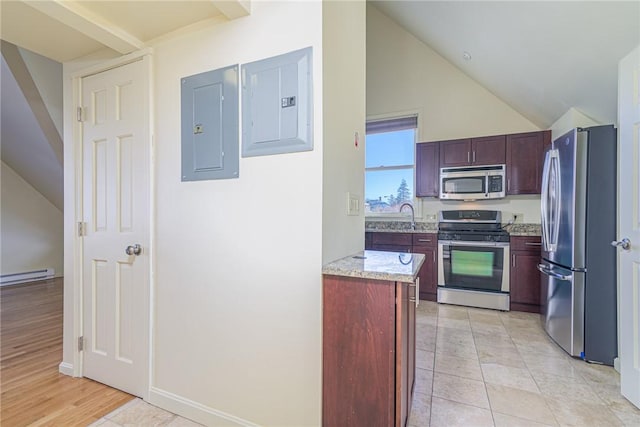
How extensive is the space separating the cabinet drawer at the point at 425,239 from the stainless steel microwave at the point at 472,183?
63cm

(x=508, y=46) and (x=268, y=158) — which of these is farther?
(x=508, y=46)

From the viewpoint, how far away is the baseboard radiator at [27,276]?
4.64m

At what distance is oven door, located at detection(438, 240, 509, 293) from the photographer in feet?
11.5

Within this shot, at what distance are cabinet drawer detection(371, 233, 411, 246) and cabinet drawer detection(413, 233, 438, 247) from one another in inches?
3.8

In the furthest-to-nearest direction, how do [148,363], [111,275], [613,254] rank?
[613,254], [111,275], [148,363]

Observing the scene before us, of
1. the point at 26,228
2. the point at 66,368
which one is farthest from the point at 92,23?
the point at 26,228

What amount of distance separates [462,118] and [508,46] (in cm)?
146

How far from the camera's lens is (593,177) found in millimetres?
2236

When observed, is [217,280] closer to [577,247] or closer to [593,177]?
[577,247]

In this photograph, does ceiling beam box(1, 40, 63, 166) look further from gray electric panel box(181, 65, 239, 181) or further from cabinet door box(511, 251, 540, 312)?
cabinet door box(511, 251, 540, 312)

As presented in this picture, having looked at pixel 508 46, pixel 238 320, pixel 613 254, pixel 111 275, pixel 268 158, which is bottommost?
pixel 238 320

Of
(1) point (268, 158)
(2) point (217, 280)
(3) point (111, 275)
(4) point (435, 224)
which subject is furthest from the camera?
(4) point (435, 224)

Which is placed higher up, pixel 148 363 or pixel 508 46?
pixel 508 46

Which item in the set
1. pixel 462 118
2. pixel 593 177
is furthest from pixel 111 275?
pixel 462 118
